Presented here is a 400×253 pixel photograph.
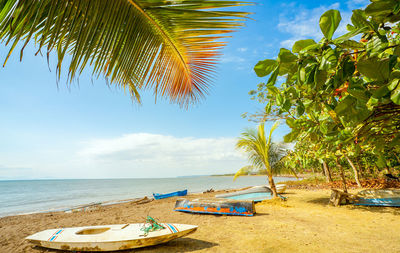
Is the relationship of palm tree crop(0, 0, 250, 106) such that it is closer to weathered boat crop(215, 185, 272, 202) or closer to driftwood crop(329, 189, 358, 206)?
driftwood crop(329, 189, 358, 206)

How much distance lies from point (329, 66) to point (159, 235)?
16.2ft

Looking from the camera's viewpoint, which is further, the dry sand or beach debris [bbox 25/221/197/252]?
A: beach debris [bbox 25/221/197/252]

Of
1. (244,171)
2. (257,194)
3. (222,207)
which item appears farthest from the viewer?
(257,194)

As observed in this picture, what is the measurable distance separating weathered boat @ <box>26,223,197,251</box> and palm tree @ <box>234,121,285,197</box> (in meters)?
5.14

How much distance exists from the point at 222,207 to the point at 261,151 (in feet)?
11.0

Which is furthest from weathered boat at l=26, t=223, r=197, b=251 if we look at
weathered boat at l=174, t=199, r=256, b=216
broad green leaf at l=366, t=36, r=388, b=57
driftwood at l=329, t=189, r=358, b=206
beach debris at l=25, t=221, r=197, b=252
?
driftwood at l=329, t=189, r=358, b=206

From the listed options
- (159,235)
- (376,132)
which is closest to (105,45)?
(376,132)

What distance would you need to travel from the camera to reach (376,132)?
2.11m

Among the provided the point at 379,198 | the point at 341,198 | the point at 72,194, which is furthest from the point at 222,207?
the point at 72,194

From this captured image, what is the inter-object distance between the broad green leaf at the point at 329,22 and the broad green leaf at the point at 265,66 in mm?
215

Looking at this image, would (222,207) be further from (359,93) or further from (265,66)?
(265,66)

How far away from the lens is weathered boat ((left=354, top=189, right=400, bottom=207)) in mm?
7156

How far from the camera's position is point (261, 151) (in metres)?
9.40

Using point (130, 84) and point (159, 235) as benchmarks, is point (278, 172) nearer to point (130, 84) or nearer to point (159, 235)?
point (159, 235)
